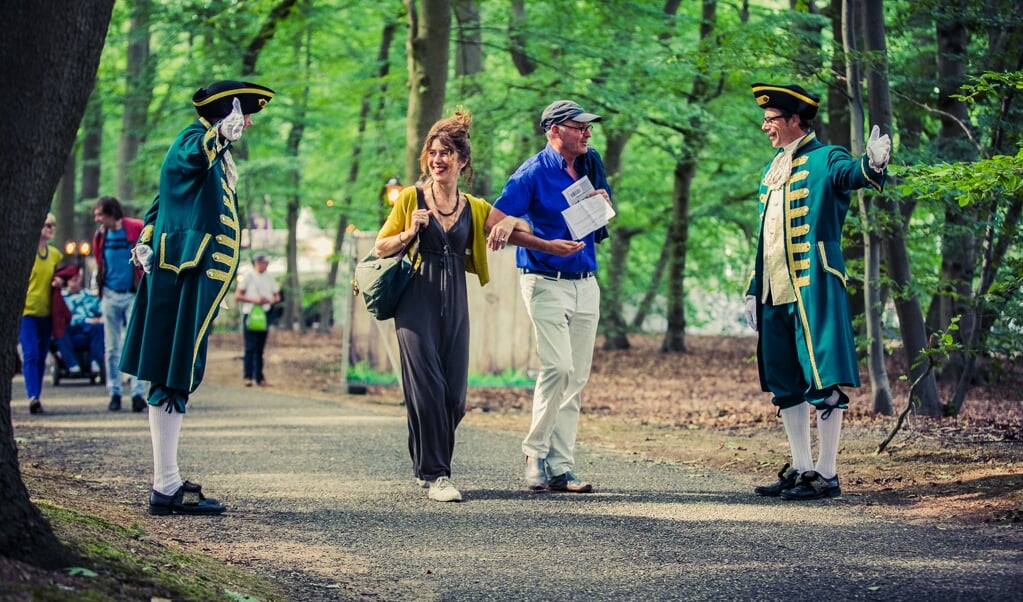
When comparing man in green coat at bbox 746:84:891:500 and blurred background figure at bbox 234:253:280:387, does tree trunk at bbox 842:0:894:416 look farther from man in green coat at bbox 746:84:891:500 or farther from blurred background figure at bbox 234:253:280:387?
blurred background figure at bbox 234:253:280:387

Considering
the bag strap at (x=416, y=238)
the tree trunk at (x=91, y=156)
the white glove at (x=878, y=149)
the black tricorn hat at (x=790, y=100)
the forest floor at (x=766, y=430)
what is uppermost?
the tree trunk at (x=91, y=156)

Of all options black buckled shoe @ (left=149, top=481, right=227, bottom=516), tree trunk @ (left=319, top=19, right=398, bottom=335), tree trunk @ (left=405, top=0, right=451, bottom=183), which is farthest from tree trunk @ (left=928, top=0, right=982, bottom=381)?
tree trunk @ (left=319, top=19, right=398, bottom=335)

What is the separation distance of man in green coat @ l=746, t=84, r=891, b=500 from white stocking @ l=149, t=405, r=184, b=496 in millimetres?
3329

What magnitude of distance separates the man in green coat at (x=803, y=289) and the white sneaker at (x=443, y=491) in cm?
179

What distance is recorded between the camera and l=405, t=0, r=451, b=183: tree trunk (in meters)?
14.5

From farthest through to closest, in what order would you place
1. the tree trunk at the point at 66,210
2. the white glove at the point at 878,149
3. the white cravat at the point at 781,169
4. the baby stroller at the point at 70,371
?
the tree trunk at the point at 66,210 < the baby stroller at the point at 70,371 < the white cravat at the point at 781,169 < the white glove at the point at 878,149

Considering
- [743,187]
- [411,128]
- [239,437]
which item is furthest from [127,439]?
[743,187]

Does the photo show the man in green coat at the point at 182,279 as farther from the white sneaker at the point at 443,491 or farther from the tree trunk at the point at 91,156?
the tree trunk at the point at 91,156

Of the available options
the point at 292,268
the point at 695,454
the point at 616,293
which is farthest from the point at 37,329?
the point at 292,268

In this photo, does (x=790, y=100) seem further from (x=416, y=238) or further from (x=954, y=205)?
(x=954, y=205)

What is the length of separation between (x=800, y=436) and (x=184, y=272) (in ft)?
11.8

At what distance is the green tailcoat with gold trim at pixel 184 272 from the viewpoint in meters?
6.79

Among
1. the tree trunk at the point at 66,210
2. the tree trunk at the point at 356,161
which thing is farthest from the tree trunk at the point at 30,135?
the tree trunk at the point at 66,210

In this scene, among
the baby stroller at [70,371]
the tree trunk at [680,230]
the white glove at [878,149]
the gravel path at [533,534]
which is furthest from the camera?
the tree trunk at [680,230]
